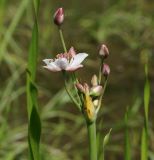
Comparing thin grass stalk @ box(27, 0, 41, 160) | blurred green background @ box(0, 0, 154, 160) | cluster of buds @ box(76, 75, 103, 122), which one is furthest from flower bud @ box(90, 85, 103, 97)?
blurred green background @ box(0, 0, 154, 160)

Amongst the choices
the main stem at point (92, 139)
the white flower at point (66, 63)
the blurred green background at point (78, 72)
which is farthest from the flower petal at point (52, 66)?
the blurred green background at point (78, 72)

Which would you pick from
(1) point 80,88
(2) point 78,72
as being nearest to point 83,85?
(1) point 80,88

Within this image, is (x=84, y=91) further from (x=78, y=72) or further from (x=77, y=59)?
(x=78, y=72)

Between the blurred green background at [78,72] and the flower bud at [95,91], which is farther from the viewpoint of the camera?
the blurred green background at [78,72]

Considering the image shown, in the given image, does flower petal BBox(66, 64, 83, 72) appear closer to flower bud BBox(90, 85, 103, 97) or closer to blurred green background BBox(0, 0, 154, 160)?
flower bud BBox(90, 85, 103, 97)

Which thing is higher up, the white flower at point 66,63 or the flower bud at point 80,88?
the white flower at point 66,63

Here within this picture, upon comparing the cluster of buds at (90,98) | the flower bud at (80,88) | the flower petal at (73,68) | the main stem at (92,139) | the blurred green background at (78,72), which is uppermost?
the blurred green background at (78,72)

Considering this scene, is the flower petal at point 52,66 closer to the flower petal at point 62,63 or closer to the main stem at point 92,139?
the flower petal at point 62,63
